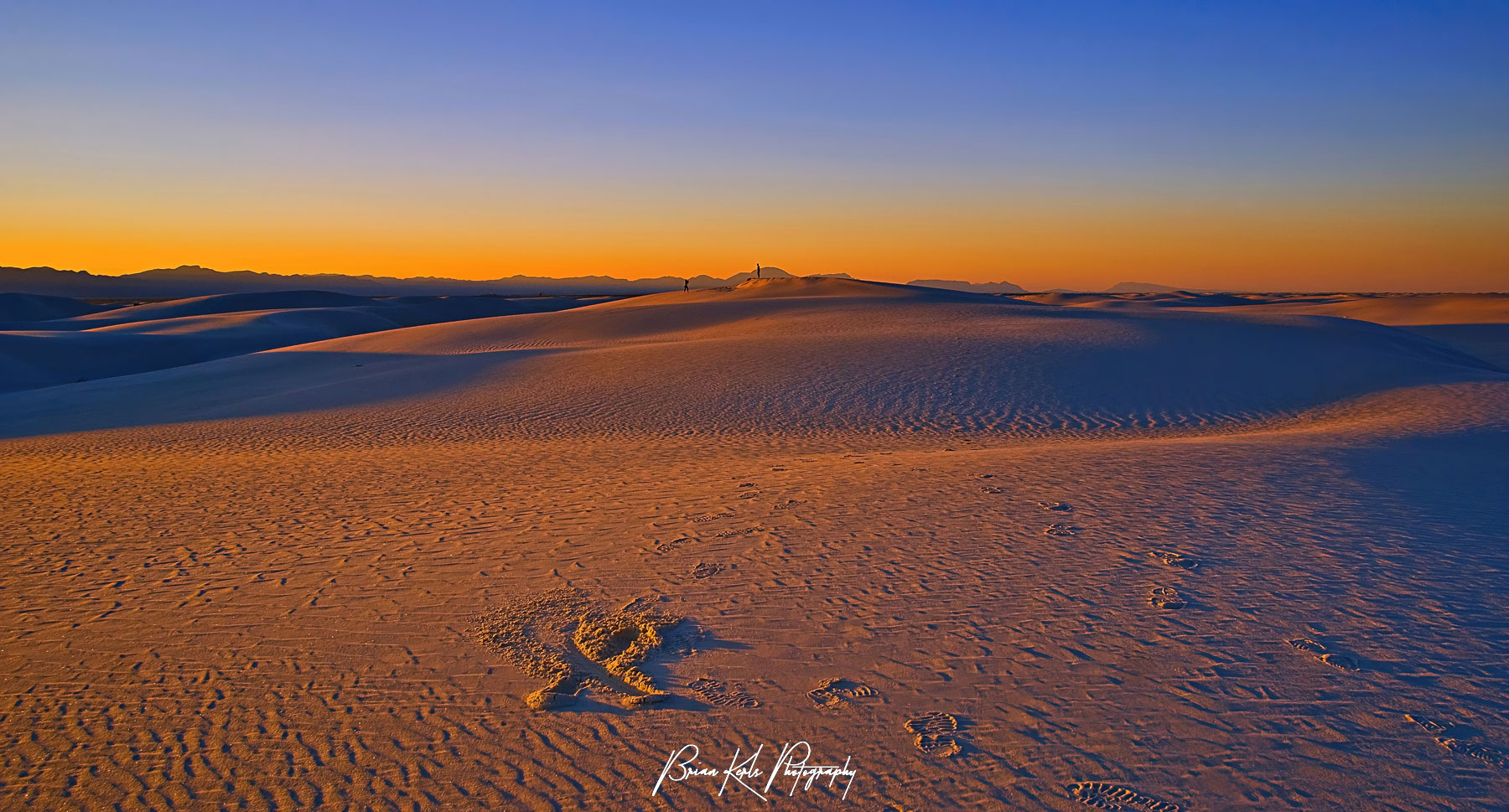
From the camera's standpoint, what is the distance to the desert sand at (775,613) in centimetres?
482

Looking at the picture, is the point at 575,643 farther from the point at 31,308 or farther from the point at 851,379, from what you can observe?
the point at 31,308

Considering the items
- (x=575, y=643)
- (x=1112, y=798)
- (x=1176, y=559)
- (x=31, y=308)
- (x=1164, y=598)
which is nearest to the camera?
(x=1112, y=798)

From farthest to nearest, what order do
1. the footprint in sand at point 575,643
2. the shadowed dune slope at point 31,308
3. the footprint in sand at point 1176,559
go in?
the shadowed dune slope at point 31,308 → the footprint in sand at point 1176,559 → the footprint in sand at point 575,643

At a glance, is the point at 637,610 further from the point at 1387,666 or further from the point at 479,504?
the point at 1387,666

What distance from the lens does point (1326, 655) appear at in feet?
18.5

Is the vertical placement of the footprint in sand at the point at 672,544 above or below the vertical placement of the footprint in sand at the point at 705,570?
above

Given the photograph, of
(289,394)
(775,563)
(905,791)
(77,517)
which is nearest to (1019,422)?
(775,563)

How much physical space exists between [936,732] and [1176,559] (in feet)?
12.0

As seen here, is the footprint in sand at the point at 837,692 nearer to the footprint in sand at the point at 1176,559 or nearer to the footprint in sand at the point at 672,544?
the footprint in sand at the point at 672,544

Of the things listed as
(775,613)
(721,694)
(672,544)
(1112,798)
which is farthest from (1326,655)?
(672,544)

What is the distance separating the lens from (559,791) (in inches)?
185

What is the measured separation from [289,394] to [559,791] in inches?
831

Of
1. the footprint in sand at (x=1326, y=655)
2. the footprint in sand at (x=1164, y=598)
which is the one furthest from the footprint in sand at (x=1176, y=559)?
the footprint in sand at (x=1326, y=655)

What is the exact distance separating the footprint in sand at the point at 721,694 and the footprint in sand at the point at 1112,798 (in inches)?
77.3
